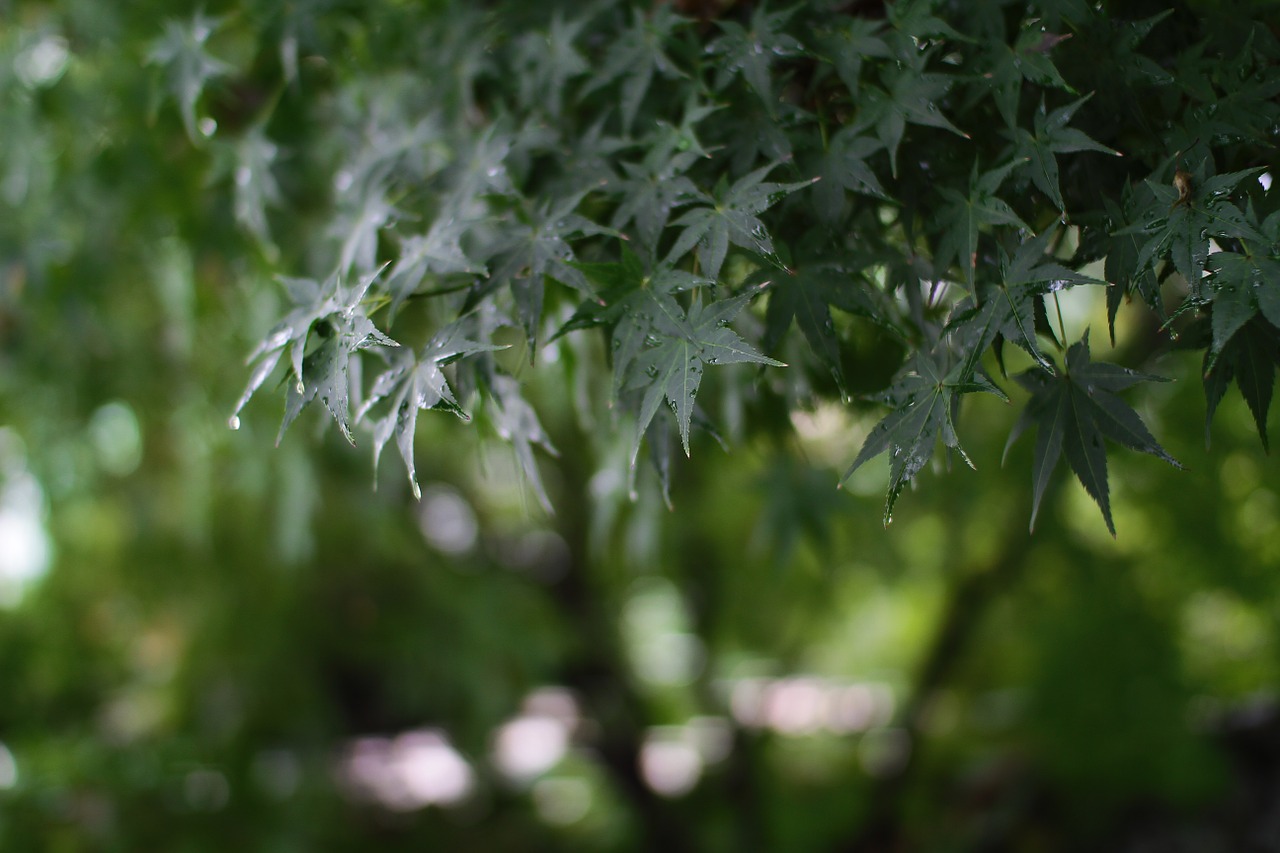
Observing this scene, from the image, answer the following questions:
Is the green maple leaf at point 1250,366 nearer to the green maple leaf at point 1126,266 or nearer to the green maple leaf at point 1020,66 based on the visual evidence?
the green maple leaf at point 1126,266

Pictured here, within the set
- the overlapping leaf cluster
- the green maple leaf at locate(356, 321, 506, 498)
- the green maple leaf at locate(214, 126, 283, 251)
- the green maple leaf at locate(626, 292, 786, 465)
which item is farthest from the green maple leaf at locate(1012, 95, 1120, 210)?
the green maple leaf at locate(214, 126, 283, 251)

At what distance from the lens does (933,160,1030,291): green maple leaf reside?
2.37 feet

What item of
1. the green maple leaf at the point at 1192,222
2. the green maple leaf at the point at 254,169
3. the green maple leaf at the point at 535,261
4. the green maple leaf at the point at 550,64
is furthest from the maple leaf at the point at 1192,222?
the green maple leaf at the point at 254,169

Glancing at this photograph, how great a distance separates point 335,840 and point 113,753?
0.66 metres

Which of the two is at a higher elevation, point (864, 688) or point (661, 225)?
point (864, 688)

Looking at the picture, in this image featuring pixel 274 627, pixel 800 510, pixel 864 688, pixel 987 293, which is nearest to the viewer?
pixel 987 293

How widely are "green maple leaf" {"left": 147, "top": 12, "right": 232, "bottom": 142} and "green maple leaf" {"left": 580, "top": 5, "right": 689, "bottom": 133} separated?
463mm

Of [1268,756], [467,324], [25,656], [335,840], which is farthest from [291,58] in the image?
[1268,756]

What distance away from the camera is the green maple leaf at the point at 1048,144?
71cm

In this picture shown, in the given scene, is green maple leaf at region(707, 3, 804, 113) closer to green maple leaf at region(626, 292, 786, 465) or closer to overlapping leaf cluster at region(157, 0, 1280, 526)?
overlapping leaf cluster at region(157, 0, 1280, 526)

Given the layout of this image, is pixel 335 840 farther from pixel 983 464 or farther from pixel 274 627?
pixel 983 464

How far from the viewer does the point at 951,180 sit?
2.65ft

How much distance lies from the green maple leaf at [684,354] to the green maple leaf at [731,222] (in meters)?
0.04

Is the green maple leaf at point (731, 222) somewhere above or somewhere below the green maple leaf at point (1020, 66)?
below
